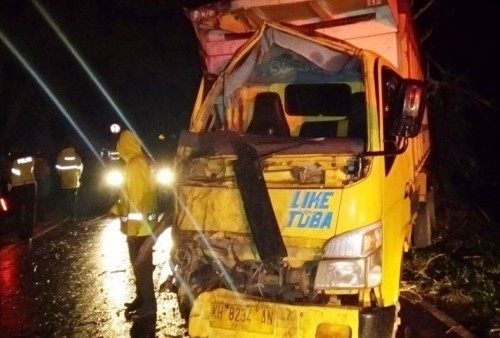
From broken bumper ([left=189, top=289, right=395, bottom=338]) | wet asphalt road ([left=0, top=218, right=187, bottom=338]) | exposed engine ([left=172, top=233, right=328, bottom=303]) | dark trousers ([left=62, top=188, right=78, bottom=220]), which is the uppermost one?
exposed engine ([left=172, top=233, right=328, bottom=303])

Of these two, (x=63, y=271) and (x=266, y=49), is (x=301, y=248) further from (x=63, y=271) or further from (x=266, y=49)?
(x=63, y=271)

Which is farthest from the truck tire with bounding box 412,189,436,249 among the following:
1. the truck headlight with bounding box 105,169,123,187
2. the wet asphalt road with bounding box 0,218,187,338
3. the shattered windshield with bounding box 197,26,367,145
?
the truck headlight with bounding box 105,169,123,187

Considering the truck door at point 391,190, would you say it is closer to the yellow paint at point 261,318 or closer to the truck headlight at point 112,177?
the yellow paint at point 261,318

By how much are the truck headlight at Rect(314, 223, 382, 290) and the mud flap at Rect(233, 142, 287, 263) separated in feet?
0.97

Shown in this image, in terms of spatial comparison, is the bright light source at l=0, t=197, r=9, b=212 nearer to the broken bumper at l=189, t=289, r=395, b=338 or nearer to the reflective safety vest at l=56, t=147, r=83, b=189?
the reflective safety vest at l=56, t=147, r=83, b=189

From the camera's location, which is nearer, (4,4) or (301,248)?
(301,248)

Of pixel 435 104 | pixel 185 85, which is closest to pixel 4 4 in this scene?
pixel 435 104

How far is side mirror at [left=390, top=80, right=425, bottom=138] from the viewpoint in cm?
427

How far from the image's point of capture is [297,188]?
4129 mm

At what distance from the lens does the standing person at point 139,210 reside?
5.88m

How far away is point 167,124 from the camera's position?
31984mm

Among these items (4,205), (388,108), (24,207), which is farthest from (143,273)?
(24,207)

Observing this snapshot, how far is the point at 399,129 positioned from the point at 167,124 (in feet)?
92.8

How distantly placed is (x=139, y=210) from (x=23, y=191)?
472 cm
